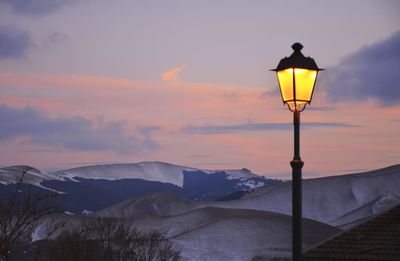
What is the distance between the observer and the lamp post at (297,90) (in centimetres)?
1030

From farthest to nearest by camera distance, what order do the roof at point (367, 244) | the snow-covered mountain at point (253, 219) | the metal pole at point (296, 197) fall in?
the snow-covered mountain at point (253, 219)
the roof at point (367, 244)
the metal pole at point (296, 197)

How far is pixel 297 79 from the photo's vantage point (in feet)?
33.9

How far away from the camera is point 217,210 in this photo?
6393 inches

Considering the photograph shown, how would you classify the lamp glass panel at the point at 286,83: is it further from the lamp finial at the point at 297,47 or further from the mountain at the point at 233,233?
the mountain at the point at 233,233

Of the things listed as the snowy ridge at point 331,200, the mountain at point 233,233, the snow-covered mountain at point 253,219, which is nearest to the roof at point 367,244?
the snow-covered mountain at point 253,219

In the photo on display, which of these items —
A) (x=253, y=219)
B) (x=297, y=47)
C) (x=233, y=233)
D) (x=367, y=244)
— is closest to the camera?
(x=297, y=47)

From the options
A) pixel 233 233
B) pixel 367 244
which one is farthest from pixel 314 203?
pixel 367 244

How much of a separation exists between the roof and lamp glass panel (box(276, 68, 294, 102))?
65.9ft

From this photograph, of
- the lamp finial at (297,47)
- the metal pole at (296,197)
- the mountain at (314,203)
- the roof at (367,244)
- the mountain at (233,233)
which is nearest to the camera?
the metal pole at (296,197)

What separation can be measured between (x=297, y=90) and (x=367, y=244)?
2246 centimetres

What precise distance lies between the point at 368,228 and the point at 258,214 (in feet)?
395

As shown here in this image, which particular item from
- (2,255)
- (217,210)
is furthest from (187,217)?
(2,255)

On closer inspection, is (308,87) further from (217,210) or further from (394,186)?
(394,186)

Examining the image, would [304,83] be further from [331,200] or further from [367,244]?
[331,200]
